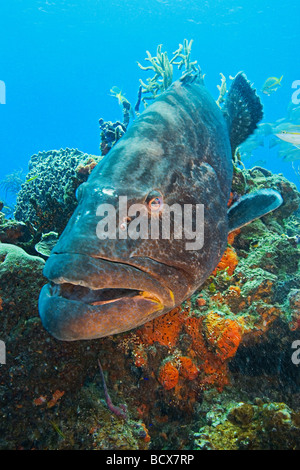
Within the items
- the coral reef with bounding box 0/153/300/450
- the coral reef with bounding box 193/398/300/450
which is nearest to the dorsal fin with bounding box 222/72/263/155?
the coral reef with bounding box 0/153/300/450

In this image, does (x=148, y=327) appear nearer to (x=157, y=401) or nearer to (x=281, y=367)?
(x=157, y=401)

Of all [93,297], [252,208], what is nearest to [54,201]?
[252,208]

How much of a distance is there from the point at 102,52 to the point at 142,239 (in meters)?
114

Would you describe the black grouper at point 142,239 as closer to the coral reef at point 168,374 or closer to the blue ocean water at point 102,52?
the coral reef at point 168,374

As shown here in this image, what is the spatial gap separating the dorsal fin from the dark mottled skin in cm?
211

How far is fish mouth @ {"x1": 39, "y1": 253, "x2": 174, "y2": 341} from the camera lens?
1725mm

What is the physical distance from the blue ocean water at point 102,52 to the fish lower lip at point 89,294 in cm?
5309

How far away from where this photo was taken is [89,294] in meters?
1.91

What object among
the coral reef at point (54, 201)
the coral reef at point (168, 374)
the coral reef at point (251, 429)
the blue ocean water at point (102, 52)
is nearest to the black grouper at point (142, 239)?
the coral reef at point (168, 374)

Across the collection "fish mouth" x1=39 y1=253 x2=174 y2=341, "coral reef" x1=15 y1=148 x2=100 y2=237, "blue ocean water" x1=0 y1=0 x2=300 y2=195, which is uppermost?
"blue ocean water" x1=0 y1=0 x2=300 y2=195

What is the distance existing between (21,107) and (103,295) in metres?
134

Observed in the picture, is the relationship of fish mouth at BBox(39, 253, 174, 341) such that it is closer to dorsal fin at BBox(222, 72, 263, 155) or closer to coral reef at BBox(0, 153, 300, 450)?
coral reef at BBox(0, 153, 300, 450)

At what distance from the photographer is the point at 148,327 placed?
3029 mm

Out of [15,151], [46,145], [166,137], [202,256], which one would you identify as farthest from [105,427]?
[15,151]
